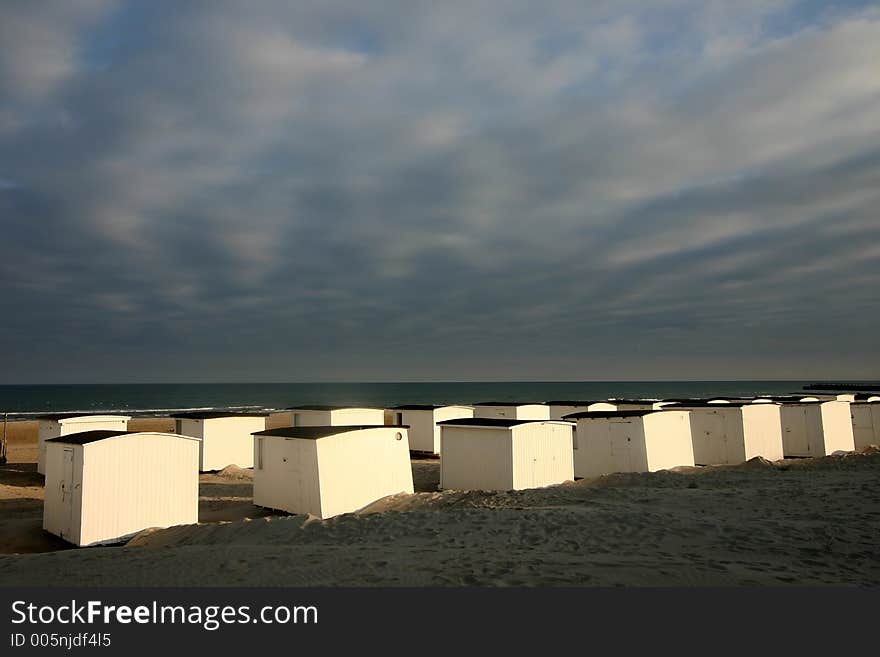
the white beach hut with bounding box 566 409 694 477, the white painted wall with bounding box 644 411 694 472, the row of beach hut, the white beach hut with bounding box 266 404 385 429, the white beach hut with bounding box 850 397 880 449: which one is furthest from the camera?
the white beach hut with bounding box 850 397 880 449

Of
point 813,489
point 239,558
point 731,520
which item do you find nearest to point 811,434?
point 813,489

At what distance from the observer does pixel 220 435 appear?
2673cm

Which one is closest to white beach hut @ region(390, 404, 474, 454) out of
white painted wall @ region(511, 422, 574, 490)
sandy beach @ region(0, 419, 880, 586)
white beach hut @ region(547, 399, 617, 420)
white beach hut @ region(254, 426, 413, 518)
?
white beach hut @ region(547, 399, 617, 420)

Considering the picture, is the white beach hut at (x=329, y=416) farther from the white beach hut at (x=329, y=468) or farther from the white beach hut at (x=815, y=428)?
the white beach hut at (x=815, y=428)

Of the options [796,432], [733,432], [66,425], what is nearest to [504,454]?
[733,432]

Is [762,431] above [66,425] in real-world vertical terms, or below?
below

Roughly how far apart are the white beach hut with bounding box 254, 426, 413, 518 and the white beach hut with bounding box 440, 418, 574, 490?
2.62m

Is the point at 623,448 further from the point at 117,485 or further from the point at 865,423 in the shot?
the point at 865,423

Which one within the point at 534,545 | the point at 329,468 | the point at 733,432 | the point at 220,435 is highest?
the point at 220,435

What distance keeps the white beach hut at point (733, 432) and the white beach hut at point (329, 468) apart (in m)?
14.9

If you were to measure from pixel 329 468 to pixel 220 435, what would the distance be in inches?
509

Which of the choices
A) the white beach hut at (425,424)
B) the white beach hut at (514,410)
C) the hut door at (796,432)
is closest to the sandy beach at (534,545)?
the hut door at (796,432)

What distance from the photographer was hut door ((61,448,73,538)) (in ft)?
47.0

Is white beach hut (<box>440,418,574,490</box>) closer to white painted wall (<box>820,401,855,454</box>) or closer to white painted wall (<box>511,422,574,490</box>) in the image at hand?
white painted wall (<box>511,422,574,490</box>)
